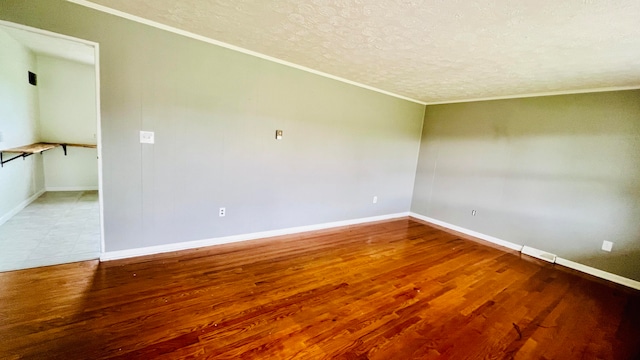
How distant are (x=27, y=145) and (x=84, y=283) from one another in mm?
3246

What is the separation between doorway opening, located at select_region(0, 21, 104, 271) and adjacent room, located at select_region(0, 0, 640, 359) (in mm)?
39

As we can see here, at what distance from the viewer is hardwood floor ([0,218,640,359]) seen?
1.64 m

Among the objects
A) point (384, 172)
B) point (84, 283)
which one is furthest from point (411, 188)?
point (84, 283)

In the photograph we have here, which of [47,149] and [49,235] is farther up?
[47,149]

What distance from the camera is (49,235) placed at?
2928 millimetres

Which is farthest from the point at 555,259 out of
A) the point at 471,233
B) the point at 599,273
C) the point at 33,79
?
the point at 33,79

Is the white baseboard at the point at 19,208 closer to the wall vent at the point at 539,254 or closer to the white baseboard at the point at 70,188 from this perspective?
the white baseboard at the point at 70,188

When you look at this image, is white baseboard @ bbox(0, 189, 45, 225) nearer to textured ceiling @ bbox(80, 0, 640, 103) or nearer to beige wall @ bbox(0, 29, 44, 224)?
beige wall @ bbox(0, 29, 44, 224)

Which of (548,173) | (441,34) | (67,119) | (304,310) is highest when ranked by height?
(441,34)

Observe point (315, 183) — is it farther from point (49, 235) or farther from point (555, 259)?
point (555, 259)

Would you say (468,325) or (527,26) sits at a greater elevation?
(527,26)

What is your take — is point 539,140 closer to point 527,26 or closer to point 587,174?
point 587,174

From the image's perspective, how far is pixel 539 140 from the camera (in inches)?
145

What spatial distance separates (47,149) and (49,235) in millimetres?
1944
